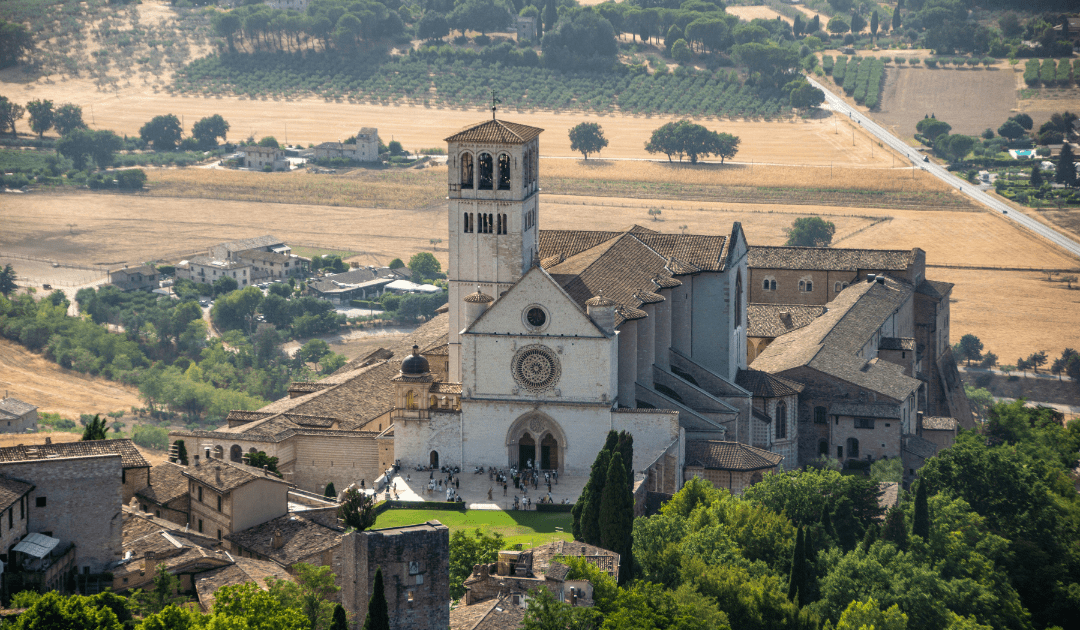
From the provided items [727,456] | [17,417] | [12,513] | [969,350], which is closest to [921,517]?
[727,456]

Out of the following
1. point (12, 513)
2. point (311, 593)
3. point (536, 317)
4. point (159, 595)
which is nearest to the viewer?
point (311, 593)

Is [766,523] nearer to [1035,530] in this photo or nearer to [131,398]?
[1035,530]

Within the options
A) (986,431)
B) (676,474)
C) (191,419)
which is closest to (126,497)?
(676,474)

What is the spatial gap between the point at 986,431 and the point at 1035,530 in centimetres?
2303

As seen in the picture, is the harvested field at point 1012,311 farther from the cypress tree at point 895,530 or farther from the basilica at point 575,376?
the cypress tree at point 895,530

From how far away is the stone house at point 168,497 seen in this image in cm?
8262

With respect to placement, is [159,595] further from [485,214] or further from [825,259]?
[825,259]

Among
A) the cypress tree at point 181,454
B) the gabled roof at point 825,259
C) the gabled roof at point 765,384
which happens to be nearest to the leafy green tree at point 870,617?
the gabled roof at point 765,384

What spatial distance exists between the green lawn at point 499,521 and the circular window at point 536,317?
1086cm

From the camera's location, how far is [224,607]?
6272 centimetres

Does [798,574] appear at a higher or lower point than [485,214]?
lower

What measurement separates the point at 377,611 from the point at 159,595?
10.6m

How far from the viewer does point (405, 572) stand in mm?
64688

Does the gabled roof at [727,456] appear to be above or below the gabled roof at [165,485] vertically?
below
